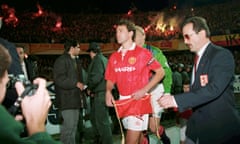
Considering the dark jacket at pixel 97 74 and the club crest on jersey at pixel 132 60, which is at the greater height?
the club crest on jersey at pixel 132 60

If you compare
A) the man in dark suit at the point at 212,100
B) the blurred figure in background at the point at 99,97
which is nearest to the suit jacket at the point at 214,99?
the man in dark suit at the point at 212,100

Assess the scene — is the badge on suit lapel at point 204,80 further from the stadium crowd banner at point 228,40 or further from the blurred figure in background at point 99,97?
the stadium crowd banner at point 228,40

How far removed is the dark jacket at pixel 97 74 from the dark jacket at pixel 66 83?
0.60m

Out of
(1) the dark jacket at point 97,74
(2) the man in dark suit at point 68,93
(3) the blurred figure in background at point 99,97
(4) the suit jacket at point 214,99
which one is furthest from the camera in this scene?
(1) the dark jacket at point 97,74

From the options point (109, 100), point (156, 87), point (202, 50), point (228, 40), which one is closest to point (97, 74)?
point (156, 87)

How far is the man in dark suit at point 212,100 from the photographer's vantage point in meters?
3.71

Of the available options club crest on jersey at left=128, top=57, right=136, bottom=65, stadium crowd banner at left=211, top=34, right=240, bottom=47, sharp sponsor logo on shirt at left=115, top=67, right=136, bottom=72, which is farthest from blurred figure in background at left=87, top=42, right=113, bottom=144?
stadium crowd banner at left=211, top=34, right=240, bottom=47

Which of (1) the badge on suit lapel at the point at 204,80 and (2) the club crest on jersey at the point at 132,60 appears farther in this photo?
(2) the club crest on jersey at the point at 132,60

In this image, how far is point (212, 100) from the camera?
12.5ft

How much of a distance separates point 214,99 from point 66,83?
390cm

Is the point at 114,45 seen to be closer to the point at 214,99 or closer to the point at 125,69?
the point at 125,69

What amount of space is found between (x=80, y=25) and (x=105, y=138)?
2830 centimetres

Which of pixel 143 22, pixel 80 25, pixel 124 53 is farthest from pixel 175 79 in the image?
pixel 143 22

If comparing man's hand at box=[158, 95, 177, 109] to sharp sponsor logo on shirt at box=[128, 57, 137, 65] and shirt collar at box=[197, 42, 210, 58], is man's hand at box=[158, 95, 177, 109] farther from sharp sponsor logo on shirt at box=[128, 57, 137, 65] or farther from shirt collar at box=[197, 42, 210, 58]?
sharp sponsor logo on shirt at box=[128, 57, 137, 65]
